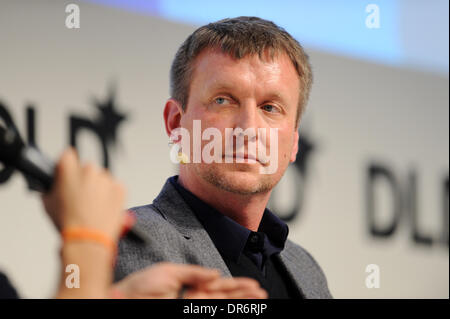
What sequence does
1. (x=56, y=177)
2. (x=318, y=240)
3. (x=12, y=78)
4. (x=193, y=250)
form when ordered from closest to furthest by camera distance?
(x=56, y=177) → (x=193, y=250) → (x=12, y=78) → (x=318, y=240)

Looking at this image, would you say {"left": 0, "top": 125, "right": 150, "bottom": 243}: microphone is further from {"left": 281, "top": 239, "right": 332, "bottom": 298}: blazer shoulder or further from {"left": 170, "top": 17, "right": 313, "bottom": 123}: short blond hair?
{"left": 281, "top": 239, "right": 332, "bottom": 298}: blazer shoulder

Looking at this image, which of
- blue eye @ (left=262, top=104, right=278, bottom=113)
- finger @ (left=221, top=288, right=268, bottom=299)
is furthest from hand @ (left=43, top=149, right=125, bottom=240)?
blue eye @ (left=262, top=104, right=278, bottom=113)

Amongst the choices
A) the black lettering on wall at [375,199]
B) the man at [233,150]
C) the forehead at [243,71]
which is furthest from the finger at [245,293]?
the black lettering on wall at [375,199]

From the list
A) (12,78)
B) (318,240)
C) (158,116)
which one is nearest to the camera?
(12,78)

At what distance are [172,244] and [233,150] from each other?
0.25 m

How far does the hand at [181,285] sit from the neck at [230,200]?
0.61 meters

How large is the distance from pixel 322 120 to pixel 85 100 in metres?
1.40

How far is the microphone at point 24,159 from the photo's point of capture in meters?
0.69

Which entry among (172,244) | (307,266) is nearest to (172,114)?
(172,244)

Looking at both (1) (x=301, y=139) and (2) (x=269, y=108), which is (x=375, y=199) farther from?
(2) (x=269, y=108)

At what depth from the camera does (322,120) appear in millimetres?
3367

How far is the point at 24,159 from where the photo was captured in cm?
70
